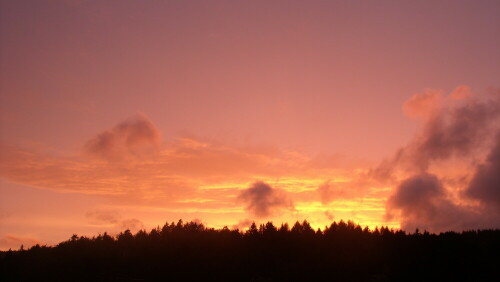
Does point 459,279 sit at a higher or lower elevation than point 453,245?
lower

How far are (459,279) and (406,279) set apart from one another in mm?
15391

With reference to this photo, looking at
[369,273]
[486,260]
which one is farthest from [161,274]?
[486,260]

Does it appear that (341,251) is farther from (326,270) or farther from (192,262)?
(192,262)

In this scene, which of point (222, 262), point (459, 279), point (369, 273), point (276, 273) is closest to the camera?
point (459, 279)

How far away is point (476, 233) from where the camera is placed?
7047 inches

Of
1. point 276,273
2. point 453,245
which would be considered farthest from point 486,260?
point 276,273

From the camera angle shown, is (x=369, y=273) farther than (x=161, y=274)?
No

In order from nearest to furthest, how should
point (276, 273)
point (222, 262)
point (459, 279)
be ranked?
point (459, 279)
point (276, 273)
point (222, 262)

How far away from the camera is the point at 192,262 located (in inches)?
7672

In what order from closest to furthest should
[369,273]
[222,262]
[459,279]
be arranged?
[459,279] < [369,273] < [222,262]

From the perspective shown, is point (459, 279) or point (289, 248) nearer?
point (459, 279)

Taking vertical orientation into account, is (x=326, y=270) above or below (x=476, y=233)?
below

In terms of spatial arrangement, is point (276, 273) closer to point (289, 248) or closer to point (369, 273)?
point (289, 248)

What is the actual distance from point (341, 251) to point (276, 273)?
25740 mm
